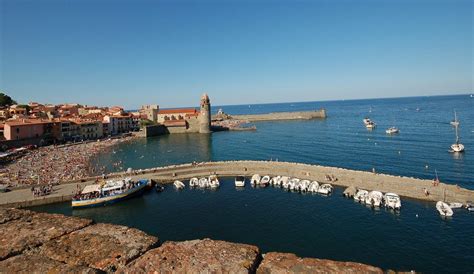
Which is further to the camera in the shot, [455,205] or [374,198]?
[374,198]

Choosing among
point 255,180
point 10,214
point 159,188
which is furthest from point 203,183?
point 10,214

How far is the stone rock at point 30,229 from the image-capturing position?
5297 millimetres

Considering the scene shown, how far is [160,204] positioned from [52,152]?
46.9m

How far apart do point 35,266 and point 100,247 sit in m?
1.07

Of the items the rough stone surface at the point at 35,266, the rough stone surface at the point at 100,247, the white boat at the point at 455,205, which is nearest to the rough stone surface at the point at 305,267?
the rough stone surface at the point at 100,247

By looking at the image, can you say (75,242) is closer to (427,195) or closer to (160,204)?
(160,204)

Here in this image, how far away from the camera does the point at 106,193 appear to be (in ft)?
110

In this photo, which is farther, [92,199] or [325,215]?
[92,199]

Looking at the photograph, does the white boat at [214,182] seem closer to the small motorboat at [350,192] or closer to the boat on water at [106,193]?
the boat on water at [106,193]

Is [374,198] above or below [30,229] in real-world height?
below

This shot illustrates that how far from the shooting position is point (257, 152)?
61.8 metres

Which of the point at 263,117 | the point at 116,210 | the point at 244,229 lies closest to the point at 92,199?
the point at 116,210

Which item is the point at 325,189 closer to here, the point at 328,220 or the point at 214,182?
the point at 328,220

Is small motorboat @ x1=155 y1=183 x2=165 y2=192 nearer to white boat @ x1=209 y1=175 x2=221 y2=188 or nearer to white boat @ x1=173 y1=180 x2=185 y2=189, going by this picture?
white boat @ x1=173 y1=180 x2=185 y2=189
